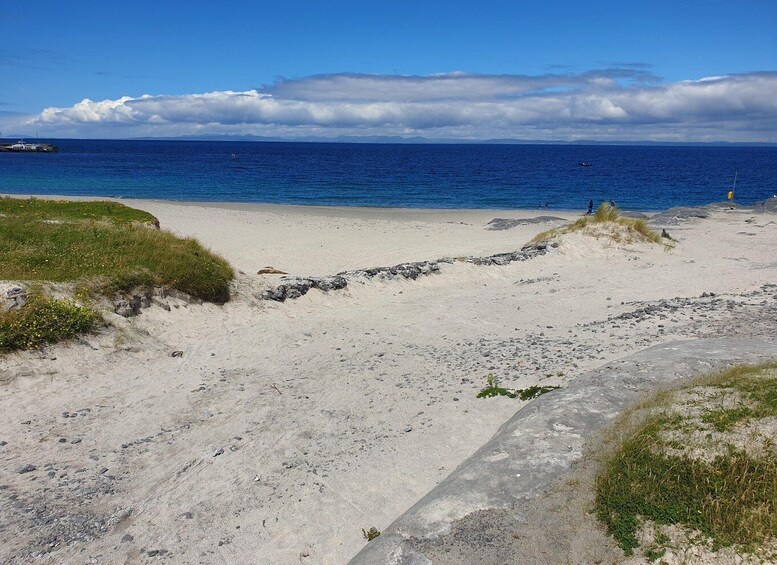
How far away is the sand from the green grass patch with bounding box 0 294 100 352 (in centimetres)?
34

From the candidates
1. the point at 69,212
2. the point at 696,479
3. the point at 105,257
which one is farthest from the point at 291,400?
the point at 69,212

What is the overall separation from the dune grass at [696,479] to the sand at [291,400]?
2974 millimetres

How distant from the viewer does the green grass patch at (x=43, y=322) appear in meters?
12.2

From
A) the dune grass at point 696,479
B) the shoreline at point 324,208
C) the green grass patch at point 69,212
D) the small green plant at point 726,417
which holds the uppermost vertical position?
the green grass patch at point 69,212

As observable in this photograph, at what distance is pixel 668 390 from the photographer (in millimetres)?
9211

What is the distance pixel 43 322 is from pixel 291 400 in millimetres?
5637

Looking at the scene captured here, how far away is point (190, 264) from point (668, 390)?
12740mm

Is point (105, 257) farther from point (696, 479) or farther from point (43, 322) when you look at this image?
point (696, 479)

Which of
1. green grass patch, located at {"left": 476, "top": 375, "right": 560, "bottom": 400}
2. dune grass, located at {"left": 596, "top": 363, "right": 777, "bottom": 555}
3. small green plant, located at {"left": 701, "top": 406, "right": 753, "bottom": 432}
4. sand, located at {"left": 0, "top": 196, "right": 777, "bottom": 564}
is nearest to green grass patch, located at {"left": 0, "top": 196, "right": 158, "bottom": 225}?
sand, located at {"left": 0, "top": 196, "right": 777, "bottom": 564}

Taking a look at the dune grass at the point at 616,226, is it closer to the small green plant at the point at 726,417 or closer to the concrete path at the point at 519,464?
the concrete path at the point at 519,464

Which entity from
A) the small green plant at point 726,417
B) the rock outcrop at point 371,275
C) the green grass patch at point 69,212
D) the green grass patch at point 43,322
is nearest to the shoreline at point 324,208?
the rock outcrop at point 371,275

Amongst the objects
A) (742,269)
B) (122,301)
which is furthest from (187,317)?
(742,269)

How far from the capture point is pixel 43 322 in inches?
501

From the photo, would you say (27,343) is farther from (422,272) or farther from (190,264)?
(422,272)
